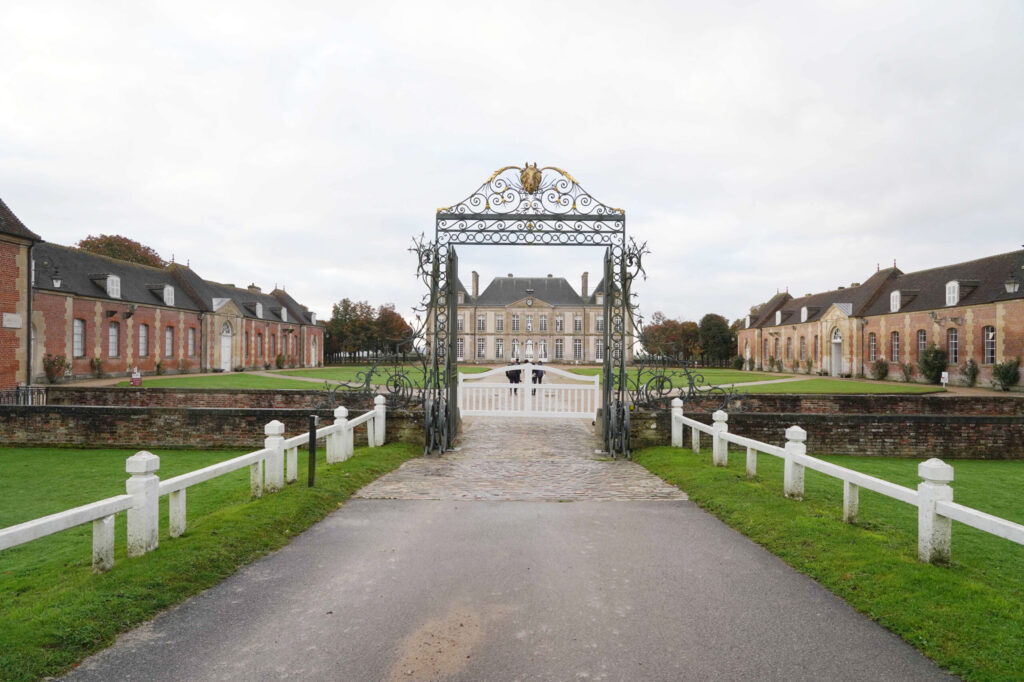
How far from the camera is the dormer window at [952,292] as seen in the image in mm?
30656

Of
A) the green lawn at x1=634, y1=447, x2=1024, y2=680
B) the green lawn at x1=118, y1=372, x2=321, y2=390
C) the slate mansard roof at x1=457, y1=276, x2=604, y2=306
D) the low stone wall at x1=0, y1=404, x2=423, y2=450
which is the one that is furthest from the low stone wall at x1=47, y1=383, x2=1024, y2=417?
the slate mansard roof at x1=457, y1=276, x2=604, y2=306

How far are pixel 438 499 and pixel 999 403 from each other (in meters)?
17.7

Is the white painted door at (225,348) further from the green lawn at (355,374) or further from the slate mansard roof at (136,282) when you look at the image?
the green lawn at (355,374)

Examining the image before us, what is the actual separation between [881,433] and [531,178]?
8.33m

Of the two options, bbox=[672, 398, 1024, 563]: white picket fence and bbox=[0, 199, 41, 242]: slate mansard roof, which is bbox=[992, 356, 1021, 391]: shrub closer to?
bbox=[672, 398, 1024, 563]: white picket fence

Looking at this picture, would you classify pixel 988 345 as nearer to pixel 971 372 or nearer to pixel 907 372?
pixel 971 372

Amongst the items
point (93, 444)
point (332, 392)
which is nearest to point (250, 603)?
point (332, 392)

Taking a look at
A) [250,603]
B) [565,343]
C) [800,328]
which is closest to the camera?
[250,603]

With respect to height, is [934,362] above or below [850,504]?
above

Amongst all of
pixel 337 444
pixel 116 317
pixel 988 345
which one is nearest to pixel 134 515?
pixel 337 444

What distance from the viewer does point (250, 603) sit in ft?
12.6

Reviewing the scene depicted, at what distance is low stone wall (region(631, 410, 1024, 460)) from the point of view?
34.8 ft

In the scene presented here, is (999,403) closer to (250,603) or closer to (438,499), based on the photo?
(438,499)

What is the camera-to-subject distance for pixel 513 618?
3598 millimetres
